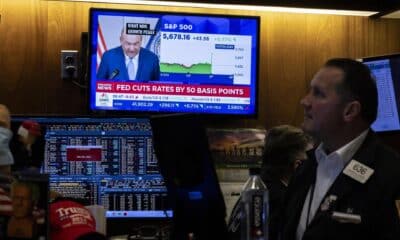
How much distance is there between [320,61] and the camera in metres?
3.82

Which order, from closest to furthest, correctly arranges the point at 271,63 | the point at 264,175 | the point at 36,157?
the point at 36,157 → the point at 264,175 → the point at 271,63

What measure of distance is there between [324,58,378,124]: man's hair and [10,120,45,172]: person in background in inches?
38.8

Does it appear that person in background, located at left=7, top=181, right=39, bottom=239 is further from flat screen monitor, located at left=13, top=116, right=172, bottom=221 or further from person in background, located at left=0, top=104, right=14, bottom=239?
flat screen monitor, located at left=13, top=116, right=172, bottom=221

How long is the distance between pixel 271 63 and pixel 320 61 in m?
0.29

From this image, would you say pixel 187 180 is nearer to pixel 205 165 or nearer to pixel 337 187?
pixel 205 165

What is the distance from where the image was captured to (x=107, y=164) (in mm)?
2967

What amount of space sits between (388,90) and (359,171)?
1.40m

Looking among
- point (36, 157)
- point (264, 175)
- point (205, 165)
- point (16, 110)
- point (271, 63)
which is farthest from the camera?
point (271, 63)

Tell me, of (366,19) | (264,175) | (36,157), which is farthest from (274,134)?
(36,157)

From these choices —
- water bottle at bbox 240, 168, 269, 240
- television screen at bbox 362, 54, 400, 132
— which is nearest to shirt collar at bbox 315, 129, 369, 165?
water bottle at bbox 240, 168, 269, 240

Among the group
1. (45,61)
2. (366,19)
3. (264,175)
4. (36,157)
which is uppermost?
(366,19)

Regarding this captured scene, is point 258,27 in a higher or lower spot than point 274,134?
higher

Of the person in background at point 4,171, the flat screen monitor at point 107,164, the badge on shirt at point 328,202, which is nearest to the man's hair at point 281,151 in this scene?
the flat screen monitor at point 107,164

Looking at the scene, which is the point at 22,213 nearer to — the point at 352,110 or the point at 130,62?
the point at 352,110
